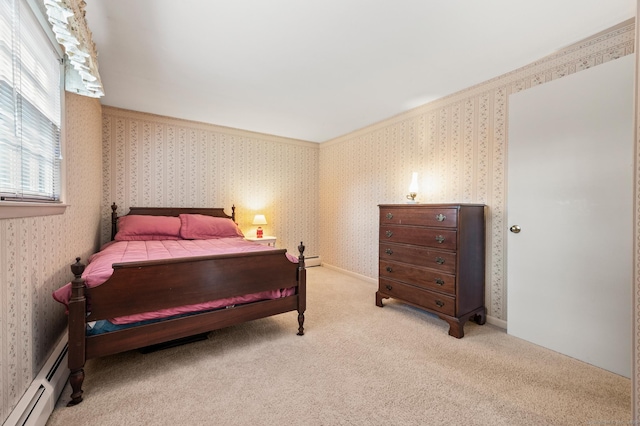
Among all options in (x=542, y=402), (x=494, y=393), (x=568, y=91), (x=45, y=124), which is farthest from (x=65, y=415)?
(x=568, y=91)

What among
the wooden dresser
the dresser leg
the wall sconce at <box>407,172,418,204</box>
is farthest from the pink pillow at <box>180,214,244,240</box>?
the dresser leg

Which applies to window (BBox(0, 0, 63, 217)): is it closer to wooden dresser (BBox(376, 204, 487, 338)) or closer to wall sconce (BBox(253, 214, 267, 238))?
wall sconce (BBox(253, 214, 267, 238))

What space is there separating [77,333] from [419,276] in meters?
2.60

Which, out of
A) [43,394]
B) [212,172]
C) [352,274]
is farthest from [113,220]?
[352,274]

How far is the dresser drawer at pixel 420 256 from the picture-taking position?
2363 millimetres

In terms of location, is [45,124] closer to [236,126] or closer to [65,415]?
[65,415]

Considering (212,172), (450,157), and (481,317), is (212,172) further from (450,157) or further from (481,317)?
(481,317)

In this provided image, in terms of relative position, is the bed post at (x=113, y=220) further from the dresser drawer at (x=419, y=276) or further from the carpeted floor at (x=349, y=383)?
the dresser drawer at (x=419, y=276)

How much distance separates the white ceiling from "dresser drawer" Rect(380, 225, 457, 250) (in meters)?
1.44

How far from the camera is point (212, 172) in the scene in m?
4.04

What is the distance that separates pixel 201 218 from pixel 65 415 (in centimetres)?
239

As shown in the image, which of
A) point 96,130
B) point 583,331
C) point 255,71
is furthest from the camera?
point 96,130

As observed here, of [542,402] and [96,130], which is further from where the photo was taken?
[96,130]

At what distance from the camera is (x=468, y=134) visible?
8.90ft
